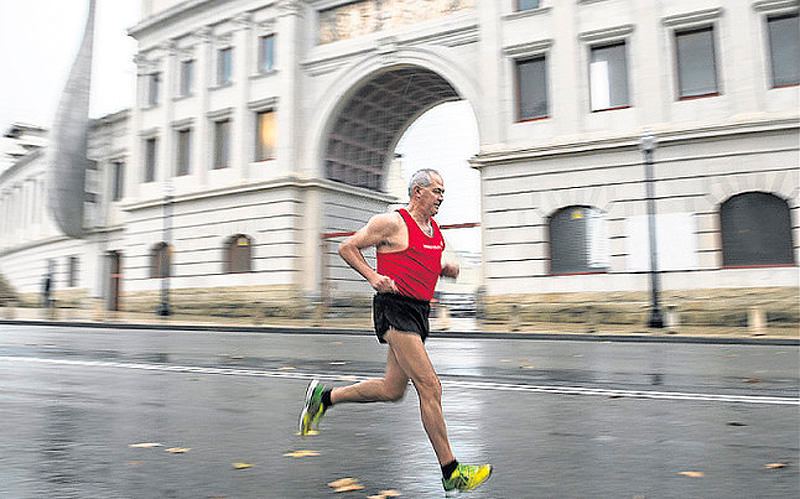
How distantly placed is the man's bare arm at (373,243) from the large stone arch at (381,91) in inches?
821

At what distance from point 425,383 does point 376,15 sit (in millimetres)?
26079

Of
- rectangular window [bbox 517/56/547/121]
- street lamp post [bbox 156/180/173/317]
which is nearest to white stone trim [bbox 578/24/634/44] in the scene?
rectangular window [bbox 517/56/547/121]

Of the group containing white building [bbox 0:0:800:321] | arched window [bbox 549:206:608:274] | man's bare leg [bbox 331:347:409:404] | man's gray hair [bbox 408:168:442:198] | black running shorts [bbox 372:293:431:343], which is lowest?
man's bare leg [bbox 331:347:409:404]

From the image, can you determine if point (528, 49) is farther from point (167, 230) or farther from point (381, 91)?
point (167, 230)

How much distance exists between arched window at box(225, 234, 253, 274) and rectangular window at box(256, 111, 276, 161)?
370 cm

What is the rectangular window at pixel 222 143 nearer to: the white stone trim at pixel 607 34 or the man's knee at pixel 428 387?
the white stone trim at pixel 607 34

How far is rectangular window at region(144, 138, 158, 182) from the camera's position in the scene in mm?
33156

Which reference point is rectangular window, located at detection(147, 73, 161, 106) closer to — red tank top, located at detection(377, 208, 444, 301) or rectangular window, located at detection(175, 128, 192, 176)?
rectangular window, located at detection(175, 128, 192, 176)

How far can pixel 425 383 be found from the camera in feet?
11.4

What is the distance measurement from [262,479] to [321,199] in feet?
81.8

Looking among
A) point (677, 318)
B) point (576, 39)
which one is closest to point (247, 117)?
point (576, 39)

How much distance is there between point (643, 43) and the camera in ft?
69.5

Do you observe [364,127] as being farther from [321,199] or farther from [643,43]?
[643,43]

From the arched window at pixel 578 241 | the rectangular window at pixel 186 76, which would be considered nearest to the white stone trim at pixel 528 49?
the arched window at pixel 578 241
